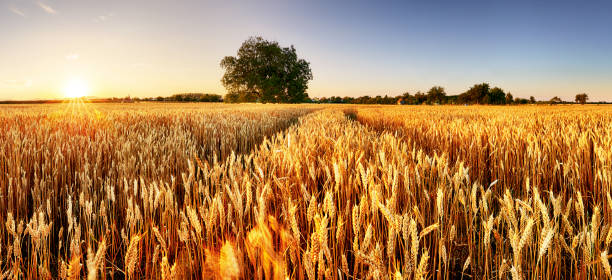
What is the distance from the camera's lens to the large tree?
4462 cm

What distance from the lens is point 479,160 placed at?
265 centimetres

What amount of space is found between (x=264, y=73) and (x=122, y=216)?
48133mm

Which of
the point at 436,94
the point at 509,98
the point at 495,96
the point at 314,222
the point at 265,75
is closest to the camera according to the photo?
the point at 314,222

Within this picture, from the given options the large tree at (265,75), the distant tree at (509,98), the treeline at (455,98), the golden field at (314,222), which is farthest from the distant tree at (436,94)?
the golden field at (314,222)

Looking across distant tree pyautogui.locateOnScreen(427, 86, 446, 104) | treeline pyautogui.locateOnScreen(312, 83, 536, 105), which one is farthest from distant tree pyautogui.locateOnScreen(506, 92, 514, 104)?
distant tree pyautogui.locateOnScreen(427, 86, 446, 104)

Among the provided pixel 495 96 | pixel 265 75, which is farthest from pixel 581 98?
pixel 265 75

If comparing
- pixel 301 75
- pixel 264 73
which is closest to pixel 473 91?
pixel 301 75

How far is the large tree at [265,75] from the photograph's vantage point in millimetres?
44625

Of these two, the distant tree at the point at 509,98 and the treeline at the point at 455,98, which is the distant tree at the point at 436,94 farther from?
the distant tree at the point at 509,98

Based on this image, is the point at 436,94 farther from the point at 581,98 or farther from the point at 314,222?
the point at 314,222

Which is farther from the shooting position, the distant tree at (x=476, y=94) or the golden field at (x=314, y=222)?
the distant tree at (x=476, y=94)

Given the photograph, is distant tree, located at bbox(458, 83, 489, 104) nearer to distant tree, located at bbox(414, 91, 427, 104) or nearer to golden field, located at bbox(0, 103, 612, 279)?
distant tree, located at bbox(414, 91, 427, 104)

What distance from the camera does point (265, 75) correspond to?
4809cm

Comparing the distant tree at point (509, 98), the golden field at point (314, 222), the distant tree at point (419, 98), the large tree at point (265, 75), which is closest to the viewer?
the golden field at point (314, 222)
